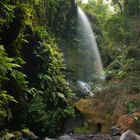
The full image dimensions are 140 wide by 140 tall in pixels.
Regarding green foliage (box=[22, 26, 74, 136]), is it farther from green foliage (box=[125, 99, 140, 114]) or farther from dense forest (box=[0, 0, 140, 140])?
green foliage (box=[125, 99, 140, 114])

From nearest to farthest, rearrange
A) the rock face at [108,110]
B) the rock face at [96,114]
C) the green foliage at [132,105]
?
1. the rock face at [108,110]
2. the green foliage at [132,105]
3. the rock face at [96,114]

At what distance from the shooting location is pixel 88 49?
78.6ft

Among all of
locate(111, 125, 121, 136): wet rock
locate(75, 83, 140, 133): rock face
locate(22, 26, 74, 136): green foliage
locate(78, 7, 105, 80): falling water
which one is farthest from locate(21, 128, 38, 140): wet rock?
locate(78, 7, 105, 80): falling water

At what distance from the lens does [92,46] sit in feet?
80.2

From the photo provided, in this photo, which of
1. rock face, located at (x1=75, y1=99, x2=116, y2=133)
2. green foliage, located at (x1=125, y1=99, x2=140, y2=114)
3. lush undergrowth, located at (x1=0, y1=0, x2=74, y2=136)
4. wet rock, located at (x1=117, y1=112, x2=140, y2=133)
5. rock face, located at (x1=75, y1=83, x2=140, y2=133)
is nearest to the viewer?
lush undergrowth, located at (x1=0, y1=0, x2=74, y2=136)

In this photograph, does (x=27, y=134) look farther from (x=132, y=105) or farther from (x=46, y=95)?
(x=132, y=105)

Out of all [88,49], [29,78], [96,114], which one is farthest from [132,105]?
[88,49]

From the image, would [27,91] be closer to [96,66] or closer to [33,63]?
[33,63]

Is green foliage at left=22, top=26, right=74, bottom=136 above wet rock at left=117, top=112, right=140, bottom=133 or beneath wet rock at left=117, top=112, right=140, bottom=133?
above

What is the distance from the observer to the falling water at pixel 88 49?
2319 centimetres

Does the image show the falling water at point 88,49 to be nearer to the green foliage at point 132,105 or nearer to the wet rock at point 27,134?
the green foliage at point 132,105

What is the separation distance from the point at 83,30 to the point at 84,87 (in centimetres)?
628

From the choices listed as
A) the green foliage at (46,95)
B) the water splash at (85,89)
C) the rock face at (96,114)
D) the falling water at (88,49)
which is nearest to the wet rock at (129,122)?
the rock face at (96,114)

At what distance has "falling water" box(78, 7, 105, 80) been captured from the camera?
23.2 metres
